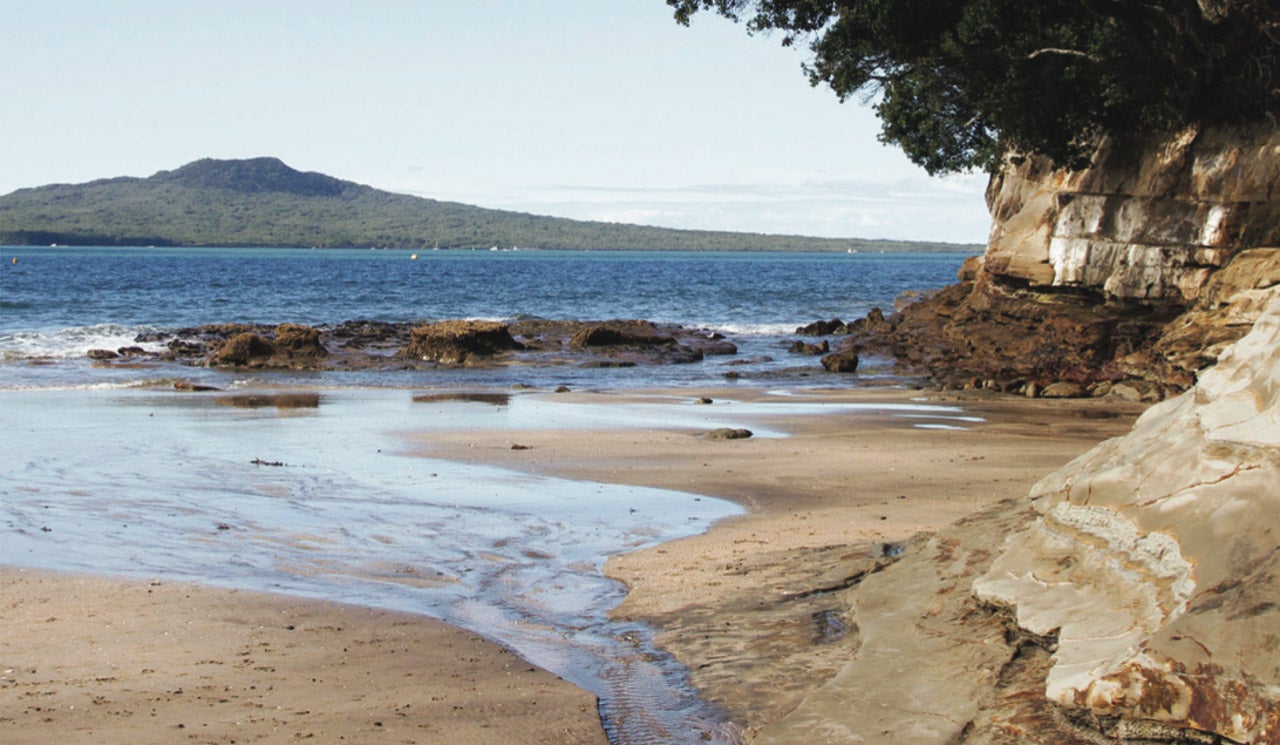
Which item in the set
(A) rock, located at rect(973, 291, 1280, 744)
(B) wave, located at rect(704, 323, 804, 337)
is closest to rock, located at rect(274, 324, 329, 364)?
(B) wave, located at rect(704, 323, 804, 337)

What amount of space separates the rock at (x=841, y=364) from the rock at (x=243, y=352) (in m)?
13.0

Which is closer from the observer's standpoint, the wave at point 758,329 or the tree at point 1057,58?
the tree at point 1057,58

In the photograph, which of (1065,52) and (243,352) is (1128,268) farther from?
(243,352)

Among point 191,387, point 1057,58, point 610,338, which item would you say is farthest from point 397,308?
point 1057,58

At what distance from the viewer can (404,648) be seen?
24.0 ft

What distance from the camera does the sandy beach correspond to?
237 inches

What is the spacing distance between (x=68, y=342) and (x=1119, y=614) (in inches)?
1359

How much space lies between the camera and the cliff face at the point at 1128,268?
2017 cm

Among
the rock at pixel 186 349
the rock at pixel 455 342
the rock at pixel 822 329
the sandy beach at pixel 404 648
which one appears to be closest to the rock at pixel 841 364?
the rock at pixel 455 342

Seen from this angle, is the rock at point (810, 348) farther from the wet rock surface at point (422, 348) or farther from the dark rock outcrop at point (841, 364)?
the dark rock outcrop at point (841, 364)

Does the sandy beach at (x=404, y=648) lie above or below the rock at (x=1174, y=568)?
below

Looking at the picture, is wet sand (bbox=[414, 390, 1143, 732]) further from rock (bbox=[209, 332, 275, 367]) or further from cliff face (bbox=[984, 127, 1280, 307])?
rock (bbox=[209, 332, 275, 367])

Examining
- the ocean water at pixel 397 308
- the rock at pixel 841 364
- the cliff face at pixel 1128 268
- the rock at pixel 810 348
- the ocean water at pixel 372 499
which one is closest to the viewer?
the ocean water at pixel 372 499

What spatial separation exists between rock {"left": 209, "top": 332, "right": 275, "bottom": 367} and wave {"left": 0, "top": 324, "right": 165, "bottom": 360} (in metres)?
4.36
